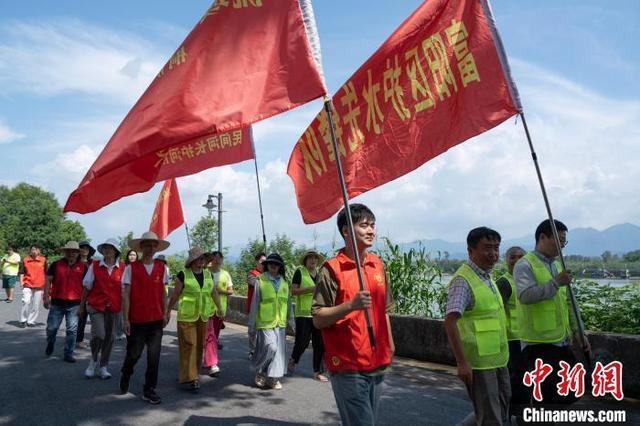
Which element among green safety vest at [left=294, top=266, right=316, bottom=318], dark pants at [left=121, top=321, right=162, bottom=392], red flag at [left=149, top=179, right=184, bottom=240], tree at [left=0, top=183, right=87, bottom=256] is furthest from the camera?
Answer: tree at [left=0, top=183, right=87, bottom=256]

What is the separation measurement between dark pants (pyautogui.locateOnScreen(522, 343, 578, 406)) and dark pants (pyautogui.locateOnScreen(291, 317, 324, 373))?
352cm

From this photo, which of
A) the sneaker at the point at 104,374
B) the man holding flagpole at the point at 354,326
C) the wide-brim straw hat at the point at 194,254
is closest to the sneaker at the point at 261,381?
the wide-brim straw hat at the point at 194,254

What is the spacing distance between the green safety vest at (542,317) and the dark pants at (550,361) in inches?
2.7

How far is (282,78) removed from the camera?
4.47 meters

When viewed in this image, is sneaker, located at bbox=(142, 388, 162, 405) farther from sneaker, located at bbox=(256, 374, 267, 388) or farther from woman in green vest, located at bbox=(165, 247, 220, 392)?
sneaker, located at bbox=(256, 374, 267, 388)

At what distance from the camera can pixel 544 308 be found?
4.60 meters

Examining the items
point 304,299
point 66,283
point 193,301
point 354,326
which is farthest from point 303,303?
point 354,326

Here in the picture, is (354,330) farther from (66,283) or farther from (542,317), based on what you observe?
(66,283)

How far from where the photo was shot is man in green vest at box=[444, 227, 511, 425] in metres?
3.79

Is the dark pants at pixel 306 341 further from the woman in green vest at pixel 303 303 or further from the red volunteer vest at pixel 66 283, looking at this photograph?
the red volunteer vest at pixel 66 283

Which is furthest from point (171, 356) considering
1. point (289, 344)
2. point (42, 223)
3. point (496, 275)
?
point (42, 223)

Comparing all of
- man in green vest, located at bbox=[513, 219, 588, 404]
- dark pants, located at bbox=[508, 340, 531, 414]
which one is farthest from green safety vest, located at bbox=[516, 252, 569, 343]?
dark pants, located at bbox=[508, 340, 531, 414]

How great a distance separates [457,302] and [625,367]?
3947mm

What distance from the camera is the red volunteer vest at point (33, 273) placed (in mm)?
12844
